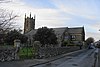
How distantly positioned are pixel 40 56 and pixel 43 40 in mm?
48420

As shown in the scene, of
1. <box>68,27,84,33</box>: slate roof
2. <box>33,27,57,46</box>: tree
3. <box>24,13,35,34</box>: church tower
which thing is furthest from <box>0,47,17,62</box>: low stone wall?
<box>68,27,84,33</box>: slate roof

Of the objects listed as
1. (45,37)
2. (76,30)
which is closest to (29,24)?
(76,30)

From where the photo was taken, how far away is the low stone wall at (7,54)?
22.3 metres

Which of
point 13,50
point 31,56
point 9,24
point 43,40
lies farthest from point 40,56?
point 43,40

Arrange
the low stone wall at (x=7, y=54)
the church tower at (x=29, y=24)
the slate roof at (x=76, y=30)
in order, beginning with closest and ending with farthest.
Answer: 1. the low stone wall at (x=7, y=54)
2. the church tower at (x=29, y=24)
3. the slate roof at (x=76, y=30)

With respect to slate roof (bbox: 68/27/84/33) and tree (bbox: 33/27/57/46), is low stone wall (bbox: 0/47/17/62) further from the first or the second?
slate roof (bbox: 68/27/84/33)

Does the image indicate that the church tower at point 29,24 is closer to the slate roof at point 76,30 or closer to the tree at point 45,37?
the slate roof at point 76,30

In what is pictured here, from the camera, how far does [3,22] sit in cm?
1456

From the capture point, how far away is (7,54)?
23.0 meters

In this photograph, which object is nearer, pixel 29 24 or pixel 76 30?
pixel 29 24

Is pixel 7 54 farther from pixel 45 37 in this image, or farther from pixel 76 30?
pixel 76 30

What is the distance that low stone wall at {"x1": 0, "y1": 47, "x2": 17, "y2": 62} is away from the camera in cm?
2233

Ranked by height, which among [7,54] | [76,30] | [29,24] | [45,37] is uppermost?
[29,24]

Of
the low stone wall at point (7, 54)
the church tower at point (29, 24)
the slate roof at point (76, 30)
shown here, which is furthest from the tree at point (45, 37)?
the slate roof at point (76, 30)
